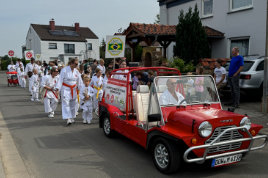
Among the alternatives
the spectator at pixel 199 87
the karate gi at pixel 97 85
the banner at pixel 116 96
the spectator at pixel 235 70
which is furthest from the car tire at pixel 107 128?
the spectator at pixel 235 70

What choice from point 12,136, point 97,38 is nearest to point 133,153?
point 12,136

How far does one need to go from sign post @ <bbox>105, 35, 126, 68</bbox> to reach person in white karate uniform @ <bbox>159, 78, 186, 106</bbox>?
17.8ft

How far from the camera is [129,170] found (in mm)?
4434

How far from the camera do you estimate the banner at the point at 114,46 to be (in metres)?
9.80

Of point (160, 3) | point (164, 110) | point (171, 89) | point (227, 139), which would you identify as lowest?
point (227, 139)

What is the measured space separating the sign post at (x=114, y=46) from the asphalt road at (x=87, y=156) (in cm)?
311

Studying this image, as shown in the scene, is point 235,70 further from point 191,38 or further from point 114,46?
point 191,38

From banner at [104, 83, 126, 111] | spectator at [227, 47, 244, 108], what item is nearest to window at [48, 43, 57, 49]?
spectator at [227, 47, 244, 108]

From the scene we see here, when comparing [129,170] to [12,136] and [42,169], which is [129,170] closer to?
[42,169]

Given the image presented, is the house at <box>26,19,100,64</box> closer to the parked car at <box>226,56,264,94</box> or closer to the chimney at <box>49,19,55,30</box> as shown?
the chimney at <box>49,19,55,30</box>

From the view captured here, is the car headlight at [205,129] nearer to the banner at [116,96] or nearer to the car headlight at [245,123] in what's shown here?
the car headlight at [245,123]

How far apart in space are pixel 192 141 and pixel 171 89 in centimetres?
125

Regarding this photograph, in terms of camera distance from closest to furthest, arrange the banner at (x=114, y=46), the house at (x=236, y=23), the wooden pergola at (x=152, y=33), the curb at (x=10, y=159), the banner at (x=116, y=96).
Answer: the curb at (x=10, y=159) < the banner at (x=116, y=96) < the banner at (x=114, y=46) < the house at (x=236, y=23) < the wooden pergola at (x=152, y=33)

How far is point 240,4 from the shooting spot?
14688 millimetres
